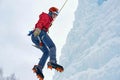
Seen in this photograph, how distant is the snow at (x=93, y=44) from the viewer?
42156 millimetres

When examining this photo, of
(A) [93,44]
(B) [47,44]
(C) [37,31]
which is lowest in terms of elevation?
(B) [47,44]

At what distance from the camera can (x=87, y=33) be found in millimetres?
50594

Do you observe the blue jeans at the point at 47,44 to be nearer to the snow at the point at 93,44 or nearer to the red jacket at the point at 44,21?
the red jacket at the point at 44,21

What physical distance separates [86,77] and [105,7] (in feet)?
41.8

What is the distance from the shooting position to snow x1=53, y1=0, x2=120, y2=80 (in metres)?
42.2

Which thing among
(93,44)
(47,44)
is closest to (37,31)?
(47,44)

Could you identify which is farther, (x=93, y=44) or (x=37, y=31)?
(x=93, y=44)

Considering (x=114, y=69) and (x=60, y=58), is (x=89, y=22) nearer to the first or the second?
(x=60, y=58)

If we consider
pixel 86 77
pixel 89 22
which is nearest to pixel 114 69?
pixel 86 77

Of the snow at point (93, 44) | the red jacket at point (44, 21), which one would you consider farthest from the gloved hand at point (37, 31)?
the snow at point (93, 44)

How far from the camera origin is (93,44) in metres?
48.9

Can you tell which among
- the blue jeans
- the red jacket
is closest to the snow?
the blue jeans

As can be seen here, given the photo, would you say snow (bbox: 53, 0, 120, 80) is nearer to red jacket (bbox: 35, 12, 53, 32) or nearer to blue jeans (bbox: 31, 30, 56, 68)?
blue jeans (bbox: 31, 30, 56, 68)

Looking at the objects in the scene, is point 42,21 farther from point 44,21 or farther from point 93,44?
point 93,44
